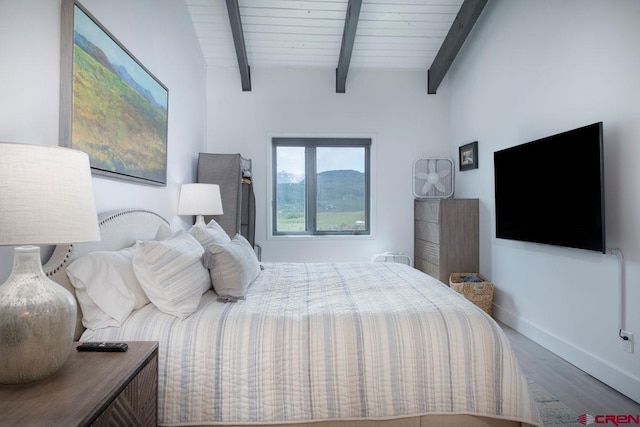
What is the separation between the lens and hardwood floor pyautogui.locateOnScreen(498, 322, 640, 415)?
1834 millimetres

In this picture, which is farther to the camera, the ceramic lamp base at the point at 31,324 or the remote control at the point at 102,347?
the remote control at the point at 102,347

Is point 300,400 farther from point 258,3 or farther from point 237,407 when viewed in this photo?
point 258,3

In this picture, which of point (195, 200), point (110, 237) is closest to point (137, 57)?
point (195, 200)

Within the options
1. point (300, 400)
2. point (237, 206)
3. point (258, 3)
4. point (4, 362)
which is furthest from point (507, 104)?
point (4, 362)

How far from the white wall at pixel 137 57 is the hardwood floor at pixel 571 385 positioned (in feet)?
8.95

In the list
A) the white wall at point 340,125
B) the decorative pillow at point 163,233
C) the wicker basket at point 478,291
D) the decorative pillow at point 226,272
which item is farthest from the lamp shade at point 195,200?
the wicker basket at point 478,291

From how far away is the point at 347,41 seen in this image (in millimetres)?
3469

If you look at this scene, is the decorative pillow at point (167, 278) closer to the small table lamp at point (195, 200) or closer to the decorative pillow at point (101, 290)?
the decorative pillow at point (101, 290)

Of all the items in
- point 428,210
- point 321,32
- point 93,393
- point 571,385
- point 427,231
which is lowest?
point 571,385

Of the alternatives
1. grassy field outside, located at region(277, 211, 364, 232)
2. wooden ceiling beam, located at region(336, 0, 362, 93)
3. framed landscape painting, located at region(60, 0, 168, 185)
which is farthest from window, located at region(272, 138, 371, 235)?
framed landscape painting, located at region(60, 0, 168, 185)

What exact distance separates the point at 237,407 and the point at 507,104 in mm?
3150

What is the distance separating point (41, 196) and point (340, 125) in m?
3.56

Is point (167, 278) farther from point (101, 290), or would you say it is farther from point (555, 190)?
point (555, 190)

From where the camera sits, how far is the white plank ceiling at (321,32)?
3357 mm
